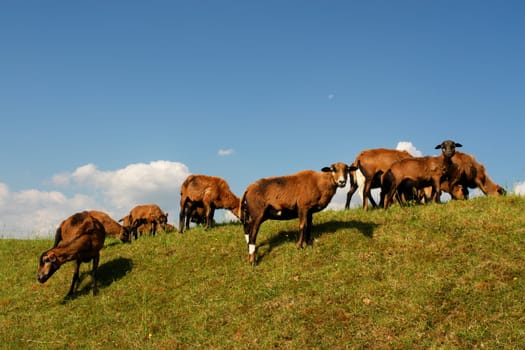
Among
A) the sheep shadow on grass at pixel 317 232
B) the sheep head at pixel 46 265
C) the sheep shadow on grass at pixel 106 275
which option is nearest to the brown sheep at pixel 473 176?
the sheep shadow on grass at pixel 317 232

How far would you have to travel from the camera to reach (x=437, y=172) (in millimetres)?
18109

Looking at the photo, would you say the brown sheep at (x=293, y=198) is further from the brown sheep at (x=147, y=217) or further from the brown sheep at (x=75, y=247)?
the brown sheep at (x=147, y=217)

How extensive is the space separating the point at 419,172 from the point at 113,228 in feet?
45.3

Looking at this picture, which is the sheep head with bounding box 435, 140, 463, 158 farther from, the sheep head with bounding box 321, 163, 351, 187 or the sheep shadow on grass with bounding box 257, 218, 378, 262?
the sheep head with bounding box 321, 163, 351, 187

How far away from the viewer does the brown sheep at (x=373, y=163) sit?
19438 mm

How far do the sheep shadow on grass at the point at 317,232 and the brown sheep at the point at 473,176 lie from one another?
7.12m

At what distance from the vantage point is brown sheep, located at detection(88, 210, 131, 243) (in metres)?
22.0

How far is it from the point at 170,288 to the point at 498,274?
28.4ft


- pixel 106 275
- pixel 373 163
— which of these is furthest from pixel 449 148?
pixel 106 275

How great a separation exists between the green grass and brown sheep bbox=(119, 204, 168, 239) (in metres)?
6.17

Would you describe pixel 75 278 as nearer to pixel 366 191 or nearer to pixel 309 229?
pixel 309 229

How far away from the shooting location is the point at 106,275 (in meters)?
16.5

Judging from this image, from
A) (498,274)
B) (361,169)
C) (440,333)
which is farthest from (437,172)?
(440,333)

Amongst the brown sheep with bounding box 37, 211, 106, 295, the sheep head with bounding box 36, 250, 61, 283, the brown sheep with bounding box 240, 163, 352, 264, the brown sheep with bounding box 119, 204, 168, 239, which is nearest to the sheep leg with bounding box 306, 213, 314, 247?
the brown sheep with bounding box 240, 163, 352, 264
